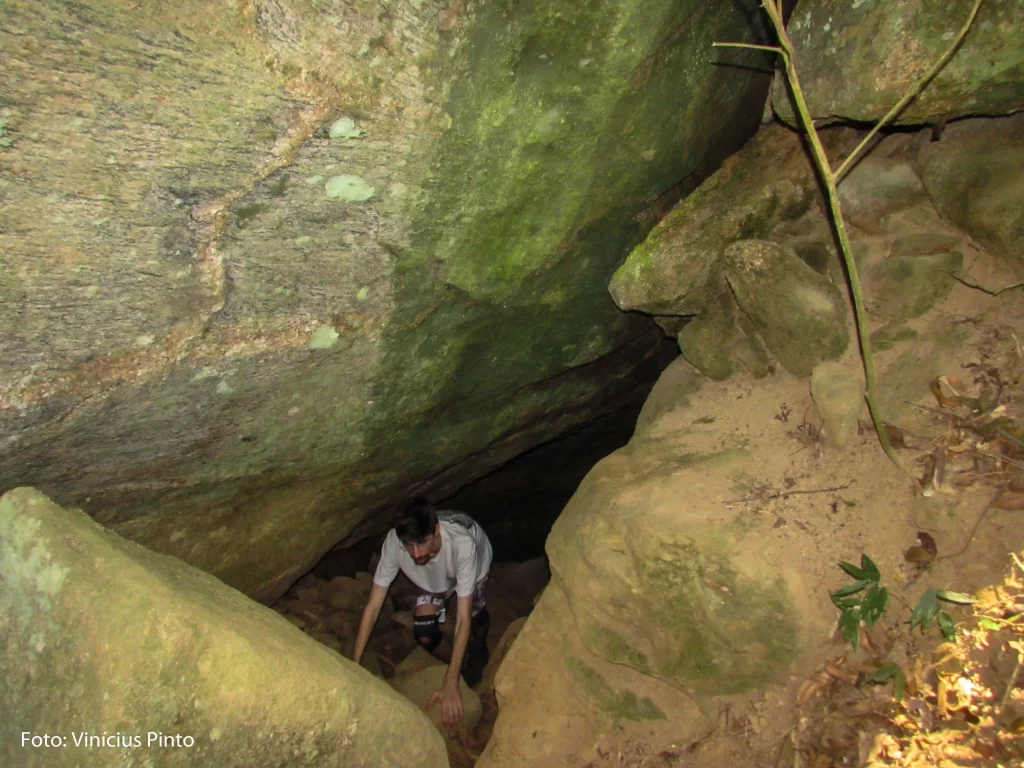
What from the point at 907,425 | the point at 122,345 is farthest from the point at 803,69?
the point at 122,345

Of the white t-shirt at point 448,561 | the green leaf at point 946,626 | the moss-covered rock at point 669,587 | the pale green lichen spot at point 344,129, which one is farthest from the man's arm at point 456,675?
the pale green lichen spot at point 344,129

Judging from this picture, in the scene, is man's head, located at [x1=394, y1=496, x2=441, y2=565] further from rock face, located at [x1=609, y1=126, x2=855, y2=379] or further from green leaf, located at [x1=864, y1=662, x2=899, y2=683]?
green leaf, located at [x1=864, y1=662, x2=899, y2=683]


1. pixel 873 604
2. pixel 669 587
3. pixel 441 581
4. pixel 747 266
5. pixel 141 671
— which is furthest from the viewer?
pixel 441 581

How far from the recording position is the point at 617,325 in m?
3.69

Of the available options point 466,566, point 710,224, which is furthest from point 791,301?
point 466,566

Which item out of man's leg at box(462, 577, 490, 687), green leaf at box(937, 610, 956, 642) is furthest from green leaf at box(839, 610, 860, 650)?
man's leg at box(462, 577, 490, 687)

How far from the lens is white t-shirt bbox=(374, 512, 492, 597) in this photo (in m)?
3.59

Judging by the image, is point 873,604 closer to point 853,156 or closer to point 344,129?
point 853,156

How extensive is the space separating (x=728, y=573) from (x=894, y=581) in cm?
53

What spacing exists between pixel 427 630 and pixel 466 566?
0.84 meters

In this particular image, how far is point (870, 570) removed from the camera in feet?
6.99

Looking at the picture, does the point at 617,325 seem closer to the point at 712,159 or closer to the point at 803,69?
the point at 712,159

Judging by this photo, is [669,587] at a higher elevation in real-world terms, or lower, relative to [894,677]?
lower

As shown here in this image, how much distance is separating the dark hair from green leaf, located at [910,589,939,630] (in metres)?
2.04
